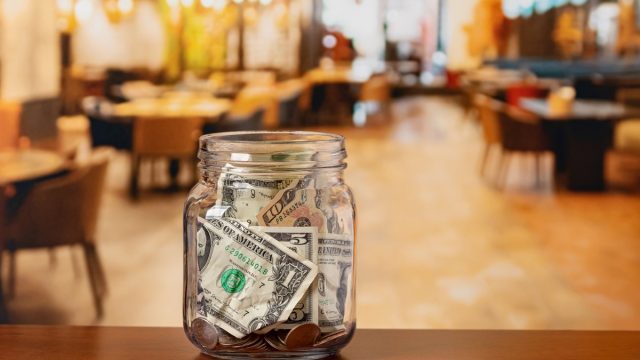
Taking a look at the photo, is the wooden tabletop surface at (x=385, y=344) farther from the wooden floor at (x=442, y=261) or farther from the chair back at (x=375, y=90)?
the chair back at (x=375, y=90)

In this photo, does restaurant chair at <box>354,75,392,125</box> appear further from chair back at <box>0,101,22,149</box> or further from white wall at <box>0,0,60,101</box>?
chair back at <box>0,101,22,149</box>

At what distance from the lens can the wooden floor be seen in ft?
16.2

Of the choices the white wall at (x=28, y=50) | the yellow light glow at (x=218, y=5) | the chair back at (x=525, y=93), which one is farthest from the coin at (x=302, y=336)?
the yellow light glow at (x=218, y=5)

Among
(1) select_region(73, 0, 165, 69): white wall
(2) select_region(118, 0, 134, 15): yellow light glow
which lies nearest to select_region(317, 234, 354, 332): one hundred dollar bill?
(2) select_region(118, 0, 134, 15): yellow light glow

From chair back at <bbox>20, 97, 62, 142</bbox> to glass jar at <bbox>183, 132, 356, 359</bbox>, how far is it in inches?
289

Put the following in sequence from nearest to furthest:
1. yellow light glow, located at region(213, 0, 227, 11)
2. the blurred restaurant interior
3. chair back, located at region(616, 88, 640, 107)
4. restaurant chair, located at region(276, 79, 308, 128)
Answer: the blurred restaurant interior, chair back, located at region(616, 88, 640, 107), restaurant chair, located at region(276, 79, 308, 128), yellow light glow, located at region(213, 0, 227, 11)

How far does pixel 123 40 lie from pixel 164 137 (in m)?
10.9

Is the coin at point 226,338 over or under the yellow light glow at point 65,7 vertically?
under

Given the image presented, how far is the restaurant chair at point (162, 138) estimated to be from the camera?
8.27 m

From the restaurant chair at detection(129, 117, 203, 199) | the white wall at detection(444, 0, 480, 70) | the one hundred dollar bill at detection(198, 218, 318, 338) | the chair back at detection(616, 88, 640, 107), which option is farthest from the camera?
the white wall at detection(444, 0, 480, 70)

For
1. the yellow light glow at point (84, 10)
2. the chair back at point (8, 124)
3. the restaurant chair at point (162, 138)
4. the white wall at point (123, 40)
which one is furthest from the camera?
the white wall at point (123, 40)

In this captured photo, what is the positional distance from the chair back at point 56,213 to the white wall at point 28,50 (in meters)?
4.12

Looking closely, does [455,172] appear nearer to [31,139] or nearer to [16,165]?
[31,139]

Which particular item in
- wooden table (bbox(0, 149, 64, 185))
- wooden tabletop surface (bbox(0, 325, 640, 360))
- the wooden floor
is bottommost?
the wooden floor
